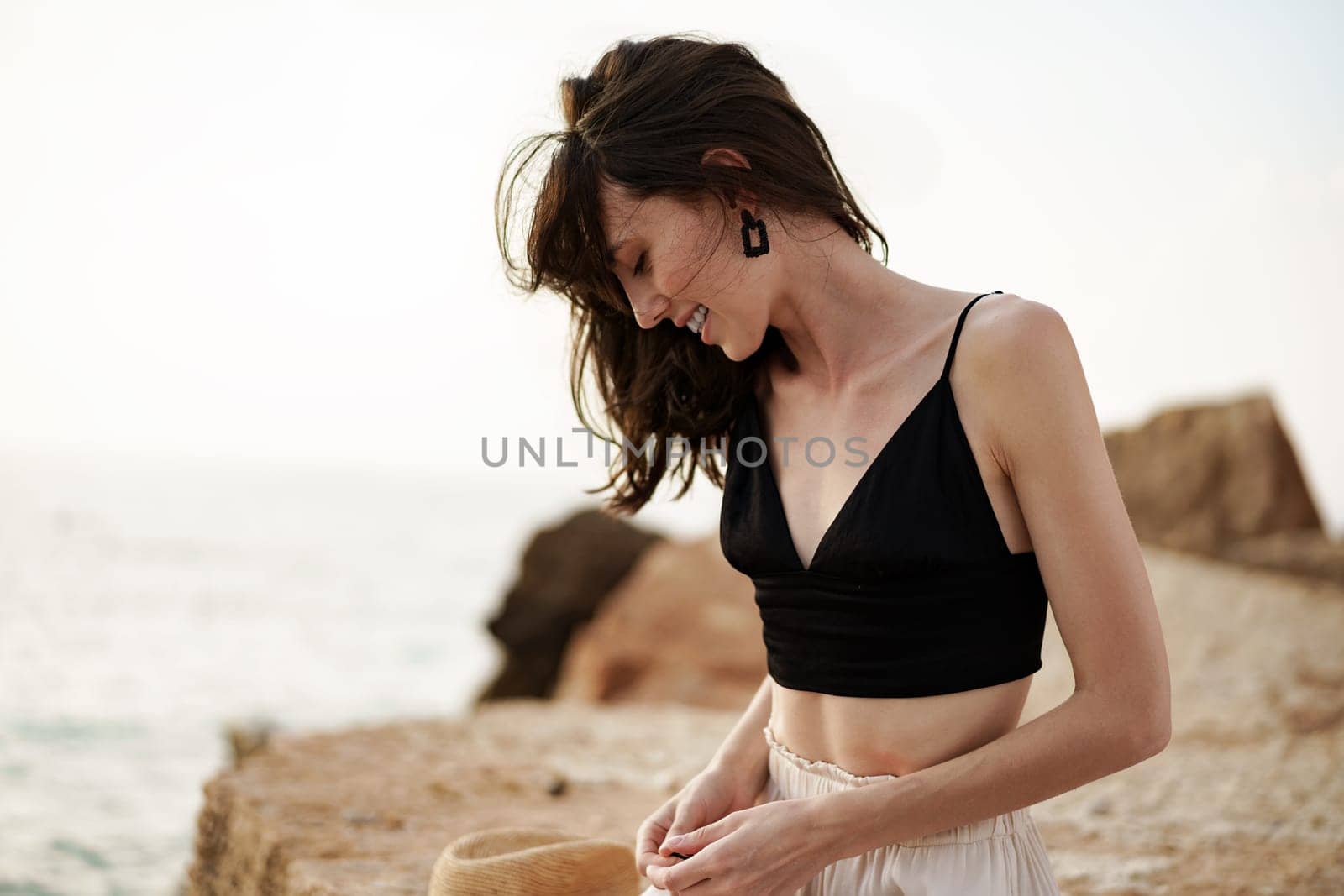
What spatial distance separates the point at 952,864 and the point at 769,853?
0.26 m

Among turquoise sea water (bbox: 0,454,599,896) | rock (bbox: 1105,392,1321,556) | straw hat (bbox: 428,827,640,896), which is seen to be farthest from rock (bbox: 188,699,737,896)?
rock (bbox: 1105,392,1321,556)

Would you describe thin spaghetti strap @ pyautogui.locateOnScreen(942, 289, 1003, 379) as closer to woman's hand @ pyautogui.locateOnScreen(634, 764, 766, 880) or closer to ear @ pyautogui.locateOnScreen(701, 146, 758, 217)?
ear @ pyautogui.locateOnScreen(701, 146, 758, 217)

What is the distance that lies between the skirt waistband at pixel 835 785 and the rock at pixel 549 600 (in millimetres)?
6148

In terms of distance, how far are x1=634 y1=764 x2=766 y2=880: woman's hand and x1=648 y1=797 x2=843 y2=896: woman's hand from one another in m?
0.27

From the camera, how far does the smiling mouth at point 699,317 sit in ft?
4.99

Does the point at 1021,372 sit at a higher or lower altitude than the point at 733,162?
lower

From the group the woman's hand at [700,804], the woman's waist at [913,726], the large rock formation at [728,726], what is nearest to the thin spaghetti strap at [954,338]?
the woman's waist at [913,726]

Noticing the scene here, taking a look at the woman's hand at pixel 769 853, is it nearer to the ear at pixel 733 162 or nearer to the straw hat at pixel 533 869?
the straw hat at pixel 533 869

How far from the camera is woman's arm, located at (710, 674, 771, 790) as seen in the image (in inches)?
63.8

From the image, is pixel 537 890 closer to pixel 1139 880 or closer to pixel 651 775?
pixel 1139 880

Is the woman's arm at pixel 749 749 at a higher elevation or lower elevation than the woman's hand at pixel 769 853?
higher

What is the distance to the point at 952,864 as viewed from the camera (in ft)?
4.31

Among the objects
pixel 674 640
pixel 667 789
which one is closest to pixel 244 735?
pixel 674 640

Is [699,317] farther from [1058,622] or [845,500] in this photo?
[1058,622]
